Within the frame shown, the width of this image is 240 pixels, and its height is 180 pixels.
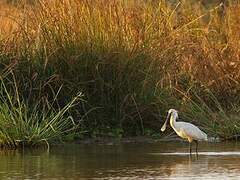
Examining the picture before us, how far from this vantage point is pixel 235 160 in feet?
40.2

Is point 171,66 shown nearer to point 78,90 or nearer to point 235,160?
point 78,90

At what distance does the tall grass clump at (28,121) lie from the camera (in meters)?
14.0

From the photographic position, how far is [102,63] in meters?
15.4

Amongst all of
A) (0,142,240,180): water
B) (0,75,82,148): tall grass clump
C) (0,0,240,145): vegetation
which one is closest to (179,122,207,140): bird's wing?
(0,142,240,180): water

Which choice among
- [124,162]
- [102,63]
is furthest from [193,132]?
[102,63]

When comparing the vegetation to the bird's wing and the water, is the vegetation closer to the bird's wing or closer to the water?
the water

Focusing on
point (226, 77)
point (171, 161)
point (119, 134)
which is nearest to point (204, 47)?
point (226, 77)

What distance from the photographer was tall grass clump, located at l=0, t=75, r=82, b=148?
14.0m

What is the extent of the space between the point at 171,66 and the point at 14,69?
9.65ft

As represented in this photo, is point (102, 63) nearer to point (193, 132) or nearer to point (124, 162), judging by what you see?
point (193, 132)

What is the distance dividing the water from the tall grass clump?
0.26m

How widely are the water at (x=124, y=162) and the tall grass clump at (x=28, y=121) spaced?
0.26m

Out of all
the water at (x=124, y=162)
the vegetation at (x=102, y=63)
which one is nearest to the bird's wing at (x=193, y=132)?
the water at (x=124, y=162)

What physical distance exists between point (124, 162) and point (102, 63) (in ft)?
11.2
